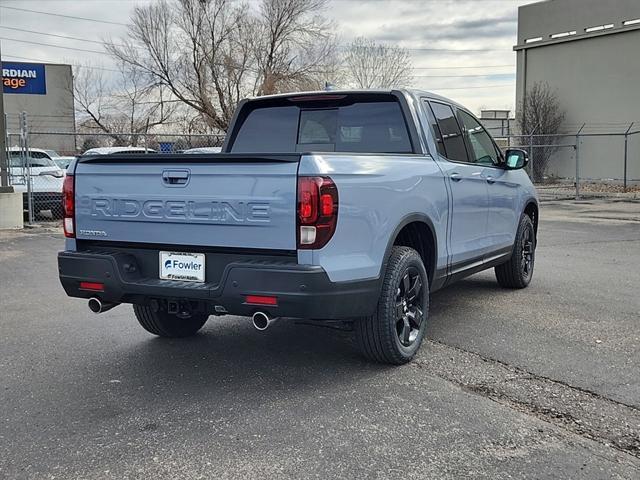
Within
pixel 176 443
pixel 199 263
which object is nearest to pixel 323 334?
pixel 199 263

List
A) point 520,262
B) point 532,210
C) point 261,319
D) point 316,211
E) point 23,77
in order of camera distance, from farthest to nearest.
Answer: point 23,77 < point 532,210 < point 520,262 < point 261,319 < point 316,211

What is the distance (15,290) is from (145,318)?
3064mm

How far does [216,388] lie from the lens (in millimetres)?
4320

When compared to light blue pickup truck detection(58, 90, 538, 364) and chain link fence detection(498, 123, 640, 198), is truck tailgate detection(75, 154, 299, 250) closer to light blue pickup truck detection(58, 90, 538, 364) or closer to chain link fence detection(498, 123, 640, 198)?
→ light blue pickup truck detection(58, 90, 538, 364)

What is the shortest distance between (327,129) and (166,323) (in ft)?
6.70

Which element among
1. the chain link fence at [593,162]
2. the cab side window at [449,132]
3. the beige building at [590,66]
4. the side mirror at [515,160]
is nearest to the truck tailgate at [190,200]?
the cab side window at [449,132]

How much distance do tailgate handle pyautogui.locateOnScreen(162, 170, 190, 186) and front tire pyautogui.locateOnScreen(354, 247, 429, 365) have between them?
4.66ft

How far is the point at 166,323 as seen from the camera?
→ 17.7ft

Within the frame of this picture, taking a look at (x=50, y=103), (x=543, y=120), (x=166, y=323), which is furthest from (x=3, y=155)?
(x=50, y=103)

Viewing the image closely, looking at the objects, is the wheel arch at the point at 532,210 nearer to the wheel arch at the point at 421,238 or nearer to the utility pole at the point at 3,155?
the wheel arch at the point at 421,238

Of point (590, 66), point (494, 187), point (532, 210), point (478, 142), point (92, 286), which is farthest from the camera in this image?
point (590, 66)

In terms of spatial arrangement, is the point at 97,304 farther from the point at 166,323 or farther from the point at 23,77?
the point at 23,77

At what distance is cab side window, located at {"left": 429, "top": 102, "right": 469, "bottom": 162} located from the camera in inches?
221

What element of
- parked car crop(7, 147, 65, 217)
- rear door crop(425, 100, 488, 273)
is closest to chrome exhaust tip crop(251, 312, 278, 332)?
rear door crop(425, 100, 488, 273)
